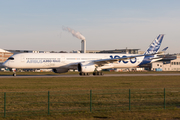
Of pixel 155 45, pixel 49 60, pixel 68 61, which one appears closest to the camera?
pixel 49 60

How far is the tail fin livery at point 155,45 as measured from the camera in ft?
218

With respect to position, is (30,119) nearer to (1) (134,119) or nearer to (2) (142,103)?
(1) (134,119)

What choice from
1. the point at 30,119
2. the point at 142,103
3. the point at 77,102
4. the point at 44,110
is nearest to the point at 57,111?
the point at 44,110

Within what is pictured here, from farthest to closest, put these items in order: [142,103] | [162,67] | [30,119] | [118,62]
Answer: [162,67], [118,62], [142,103], [30,119]

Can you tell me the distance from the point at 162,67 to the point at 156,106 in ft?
307

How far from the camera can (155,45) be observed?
67.1 meters

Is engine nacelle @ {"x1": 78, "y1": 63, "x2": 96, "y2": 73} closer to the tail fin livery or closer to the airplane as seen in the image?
the airplane

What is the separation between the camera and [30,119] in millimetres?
14594

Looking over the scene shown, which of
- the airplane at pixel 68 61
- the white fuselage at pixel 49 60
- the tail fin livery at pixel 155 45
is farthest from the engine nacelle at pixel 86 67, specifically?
the tail fin livery at pixel 155 45

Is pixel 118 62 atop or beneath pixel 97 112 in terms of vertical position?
atop

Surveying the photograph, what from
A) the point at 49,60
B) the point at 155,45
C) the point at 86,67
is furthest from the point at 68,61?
the point at 155,45

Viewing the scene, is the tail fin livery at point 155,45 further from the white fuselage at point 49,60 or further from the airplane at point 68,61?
the white fuselage at point 49,60

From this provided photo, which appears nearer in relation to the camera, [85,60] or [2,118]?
[2,118]

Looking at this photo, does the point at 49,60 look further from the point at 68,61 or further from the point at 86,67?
the point at 86,67
